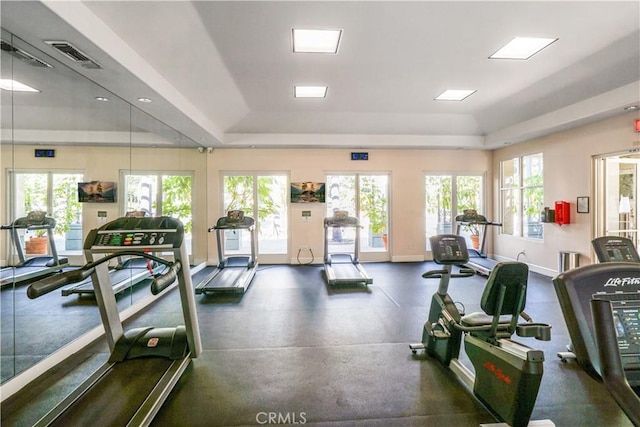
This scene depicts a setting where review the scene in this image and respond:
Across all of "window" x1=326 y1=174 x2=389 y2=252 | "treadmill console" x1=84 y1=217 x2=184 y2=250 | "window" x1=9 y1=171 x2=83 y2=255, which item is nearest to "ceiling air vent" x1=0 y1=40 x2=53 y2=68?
"window" x1=9 y1=171 x2=83 y2=255

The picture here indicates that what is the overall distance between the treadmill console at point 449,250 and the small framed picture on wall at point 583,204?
164 inches

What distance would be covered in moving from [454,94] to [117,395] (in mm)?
6038

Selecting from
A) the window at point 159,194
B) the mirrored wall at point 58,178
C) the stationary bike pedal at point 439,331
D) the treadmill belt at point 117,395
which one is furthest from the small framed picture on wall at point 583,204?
the mirrored wall at point 58,178

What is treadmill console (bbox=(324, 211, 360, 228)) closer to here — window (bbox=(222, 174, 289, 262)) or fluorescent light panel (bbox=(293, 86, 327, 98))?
window (bbox=(222, 174, 289, 262))

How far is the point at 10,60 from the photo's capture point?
2.60 meters

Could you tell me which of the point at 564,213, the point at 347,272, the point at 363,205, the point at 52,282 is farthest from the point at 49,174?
the point at 564,213

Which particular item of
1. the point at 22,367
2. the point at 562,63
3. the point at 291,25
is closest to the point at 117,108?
the point at 291,25

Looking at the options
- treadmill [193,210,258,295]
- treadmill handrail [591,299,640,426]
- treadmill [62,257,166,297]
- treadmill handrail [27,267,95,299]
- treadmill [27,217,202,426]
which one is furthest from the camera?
treadmill [193,210,258,295]

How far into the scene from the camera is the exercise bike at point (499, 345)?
1780mm

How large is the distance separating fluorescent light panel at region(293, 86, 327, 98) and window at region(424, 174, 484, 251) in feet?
13.0

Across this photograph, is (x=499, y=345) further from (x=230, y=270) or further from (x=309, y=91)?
(x=230, y=270)

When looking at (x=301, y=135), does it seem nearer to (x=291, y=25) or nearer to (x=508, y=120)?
(x=291, y=25)

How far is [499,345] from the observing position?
207 centimetres

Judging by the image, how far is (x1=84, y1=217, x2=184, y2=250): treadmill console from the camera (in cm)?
236
